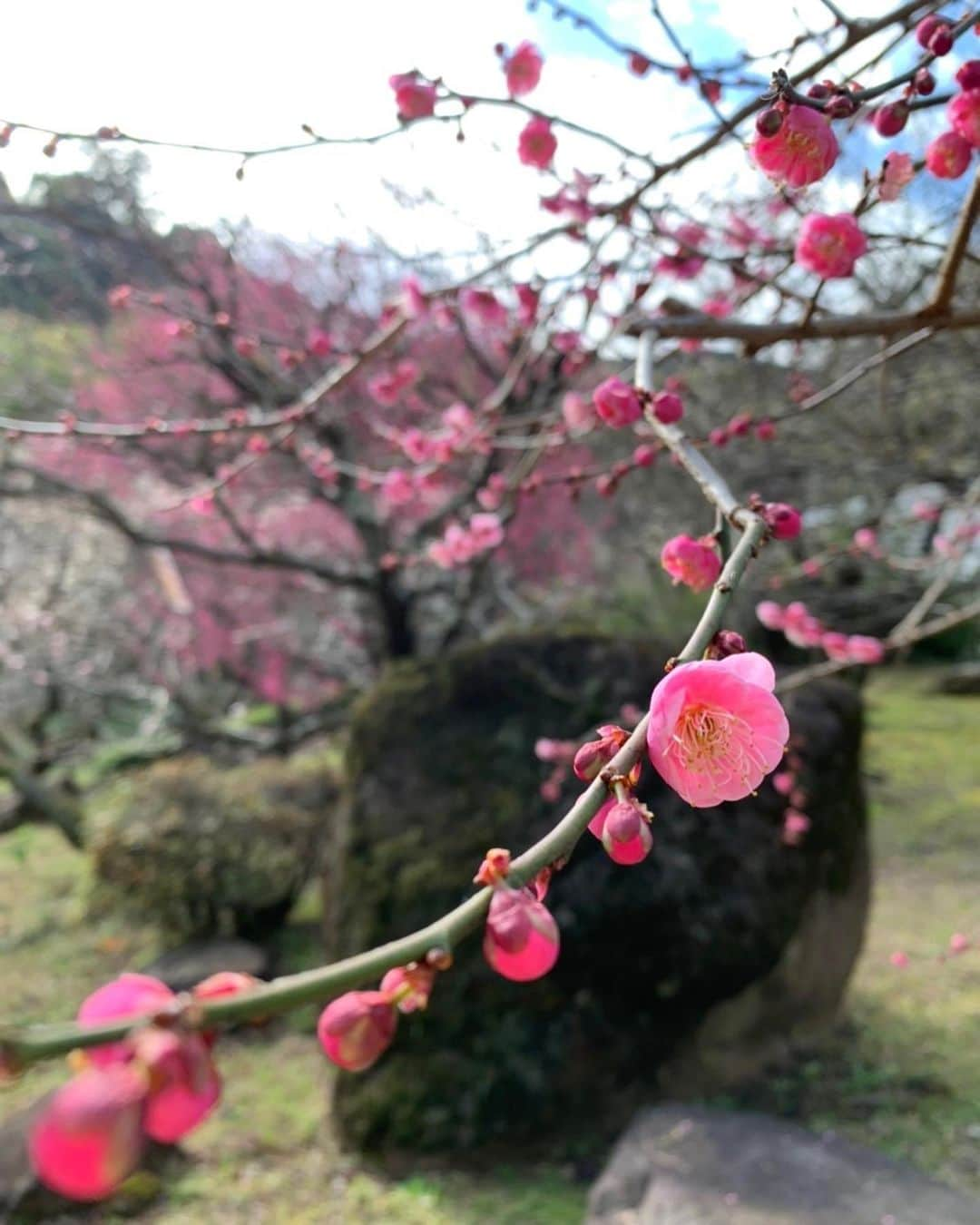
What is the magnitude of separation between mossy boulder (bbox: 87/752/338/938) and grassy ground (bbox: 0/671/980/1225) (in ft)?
0.88

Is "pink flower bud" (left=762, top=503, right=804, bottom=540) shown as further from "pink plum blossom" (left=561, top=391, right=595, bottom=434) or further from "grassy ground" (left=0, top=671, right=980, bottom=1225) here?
"grassy ground" (left=0, top=671, right=980, bottom=1225)

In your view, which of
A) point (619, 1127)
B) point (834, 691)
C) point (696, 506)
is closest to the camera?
point (619, 1127)

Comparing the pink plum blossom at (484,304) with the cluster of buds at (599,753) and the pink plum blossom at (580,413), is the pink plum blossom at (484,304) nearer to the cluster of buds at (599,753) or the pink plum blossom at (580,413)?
the pink plum blossom at (580,413)

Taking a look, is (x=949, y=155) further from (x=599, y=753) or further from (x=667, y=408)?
(x=599, y=753)

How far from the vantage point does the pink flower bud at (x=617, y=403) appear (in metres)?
0.95

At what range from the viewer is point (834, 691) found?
2758 millimetres

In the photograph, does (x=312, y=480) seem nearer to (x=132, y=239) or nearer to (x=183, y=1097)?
(x=132, y=239)

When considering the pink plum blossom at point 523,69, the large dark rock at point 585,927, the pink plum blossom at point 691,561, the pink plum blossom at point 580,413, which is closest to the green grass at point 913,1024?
the large dark rock at point 585,927

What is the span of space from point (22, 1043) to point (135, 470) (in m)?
5.91

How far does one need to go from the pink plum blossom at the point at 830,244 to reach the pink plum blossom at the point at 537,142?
0.56 m

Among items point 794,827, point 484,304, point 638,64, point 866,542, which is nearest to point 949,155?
point 638,64

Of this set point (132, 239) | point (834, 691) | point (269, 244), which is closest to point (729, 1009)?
point (834, 691)

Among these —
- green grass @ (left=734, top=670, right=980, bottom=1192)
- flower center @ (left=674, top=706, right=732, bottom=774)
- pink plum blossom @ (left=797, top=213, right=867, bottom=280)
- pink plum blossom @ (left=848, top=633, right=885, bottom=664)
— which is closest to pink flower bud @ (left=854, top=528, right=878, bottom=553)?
pink plum blossom @ (left=848, top=633, right=885, bottom=664)

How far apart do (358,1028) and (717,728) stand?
307 millimetres
